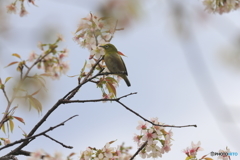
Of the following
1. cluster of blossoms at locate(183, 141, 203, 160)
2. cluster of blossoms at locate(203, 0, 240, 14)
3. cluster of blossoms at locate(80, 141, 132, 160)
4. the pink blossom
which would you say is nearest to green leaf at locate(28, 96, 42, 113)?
cluster of blossoms at locate(80, 141, 132, 160)

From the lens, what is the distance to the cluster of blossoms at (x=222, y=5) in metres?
3.22

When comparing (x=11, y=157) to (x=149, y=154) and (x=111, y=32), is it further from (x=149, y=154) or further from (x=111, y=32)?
(x=111, y=32)

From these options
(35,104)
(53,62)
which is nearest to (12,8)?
(53,62)

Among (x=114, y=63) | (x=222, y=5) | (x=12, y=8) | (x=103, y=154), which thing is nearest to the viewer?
(x=103, y=154)

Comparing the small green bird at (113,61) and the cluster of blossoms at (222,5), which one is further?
the small green bird at (113,61)

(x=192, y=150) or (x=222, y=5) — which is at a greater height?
(x=222, y=5)

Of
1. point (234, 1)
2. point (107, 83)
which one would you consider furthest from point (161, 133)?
point (234, 1)

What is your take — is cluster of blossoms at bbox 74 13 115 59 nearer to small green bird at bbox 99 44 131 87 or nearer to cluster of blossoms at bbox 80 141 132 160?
small green bird at bbox 99 44 131 87

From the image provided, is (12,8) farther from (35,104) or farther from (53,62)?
(35,104)

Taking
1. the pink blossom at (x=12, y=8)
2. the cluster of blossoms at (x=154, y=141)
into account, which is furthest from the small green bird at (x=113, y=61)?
the pink blossom at (x=12, y=8)

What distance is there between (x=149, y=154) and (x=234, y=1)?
1.74m

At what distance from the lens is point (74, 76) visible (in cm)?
300

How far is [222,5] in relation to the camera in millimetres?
3352

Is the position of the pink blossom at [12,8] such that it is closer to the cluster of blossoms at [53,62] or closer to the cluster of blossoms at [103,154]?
the cluster of blossoms at [53,62]
